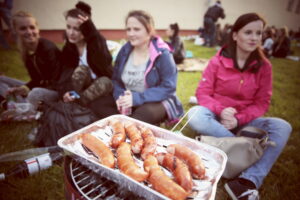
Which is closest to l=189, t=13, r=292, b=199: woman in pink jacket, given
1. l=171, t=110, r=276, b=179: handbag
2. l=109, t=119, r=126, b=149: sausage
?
l=171, t=110, r=276, b=179: handbag

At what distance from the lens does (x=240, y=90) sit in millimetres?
2564

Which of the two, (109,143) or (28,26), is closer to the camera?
(109,143)

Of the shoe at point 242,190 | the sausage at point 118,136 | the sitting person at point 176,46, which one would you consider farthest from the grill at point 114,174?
the sitting person at point 176,46

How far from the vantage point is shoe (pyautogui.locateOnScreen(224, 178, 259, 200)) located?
177 centimetres

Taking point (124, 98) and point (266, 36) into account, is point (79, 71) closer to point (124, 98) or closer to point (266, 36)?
point (124, 98)

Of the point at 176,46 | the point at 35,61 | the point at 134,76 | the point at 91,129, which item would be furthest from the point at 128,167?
the point at 176,46

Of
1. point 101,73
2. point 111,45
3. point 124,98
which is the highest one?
point 111,45

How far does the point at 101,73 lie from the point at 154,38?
1.11 meters

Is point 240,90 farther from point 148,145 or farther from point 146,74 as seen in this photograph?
point 148,145

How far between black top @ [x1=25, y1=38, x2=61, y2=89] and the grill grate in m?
2.25

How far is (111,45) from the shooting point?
5781mm

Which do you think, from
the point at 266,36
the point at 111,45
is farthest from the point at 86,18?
the point at 266,36

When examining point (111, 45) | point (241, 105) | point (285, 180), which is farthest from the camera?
point (111, 45)

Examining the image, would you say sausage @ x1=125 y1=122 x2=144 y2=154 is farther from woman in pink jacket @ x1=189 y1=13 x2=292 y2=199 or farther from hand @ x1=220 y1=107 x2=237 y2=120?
hand @ x1=220 y1=107 x2=237 y2=120
